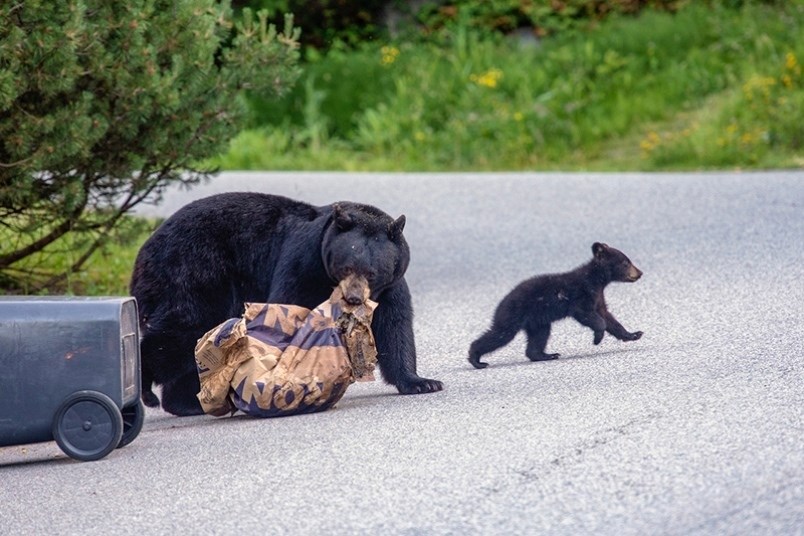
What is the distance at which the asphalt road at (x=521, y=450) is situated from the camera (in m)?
4.20

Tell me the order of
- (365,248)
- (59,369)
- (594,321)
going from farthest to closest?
1. (594,321)
2. (365,248)
3. (59,369)

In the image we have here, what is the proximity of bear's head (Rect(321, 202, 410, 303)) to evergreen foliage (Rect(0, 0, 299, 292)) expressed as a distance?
93.7 inches

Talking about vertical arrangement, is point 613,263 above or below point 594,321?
above

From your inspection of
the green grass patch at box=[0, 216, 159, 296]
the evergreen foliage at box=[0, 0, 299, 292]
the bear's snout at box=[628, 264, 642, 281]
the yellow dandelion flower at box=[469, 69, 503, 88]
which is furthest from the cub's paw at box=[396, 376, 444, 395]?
the yellow dandelion flower at box=[469, 69, 503, 88]

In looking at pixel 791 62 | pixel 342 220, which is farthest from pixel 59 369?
pixel 791 62

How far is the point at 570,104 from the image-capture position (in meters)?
18.4

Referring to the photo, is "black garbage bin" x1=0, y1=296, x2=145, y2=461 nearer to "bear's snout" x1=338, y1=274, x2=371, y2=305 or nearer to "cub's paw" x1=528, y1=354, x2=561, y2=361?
"bear's snout" x1=338, y1=274, x2=371, y2=305

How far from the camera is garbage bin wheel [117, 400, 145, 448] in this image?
18.4 ft

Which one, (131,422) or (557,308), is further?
(557,308)

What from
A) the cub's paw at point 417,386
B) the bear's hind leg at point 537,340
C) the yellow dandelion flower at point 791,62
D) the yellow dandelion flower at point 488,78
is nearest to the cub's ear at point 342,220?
the cub's paw at point 417,386

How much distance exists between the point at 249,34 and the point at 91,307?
409 centimetres

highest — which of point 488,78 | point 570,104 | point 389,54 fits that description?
point 389,54

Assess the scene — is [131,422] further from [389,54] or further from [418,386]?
[389,54]

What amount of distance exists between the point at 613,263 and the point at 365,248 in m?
1.72
